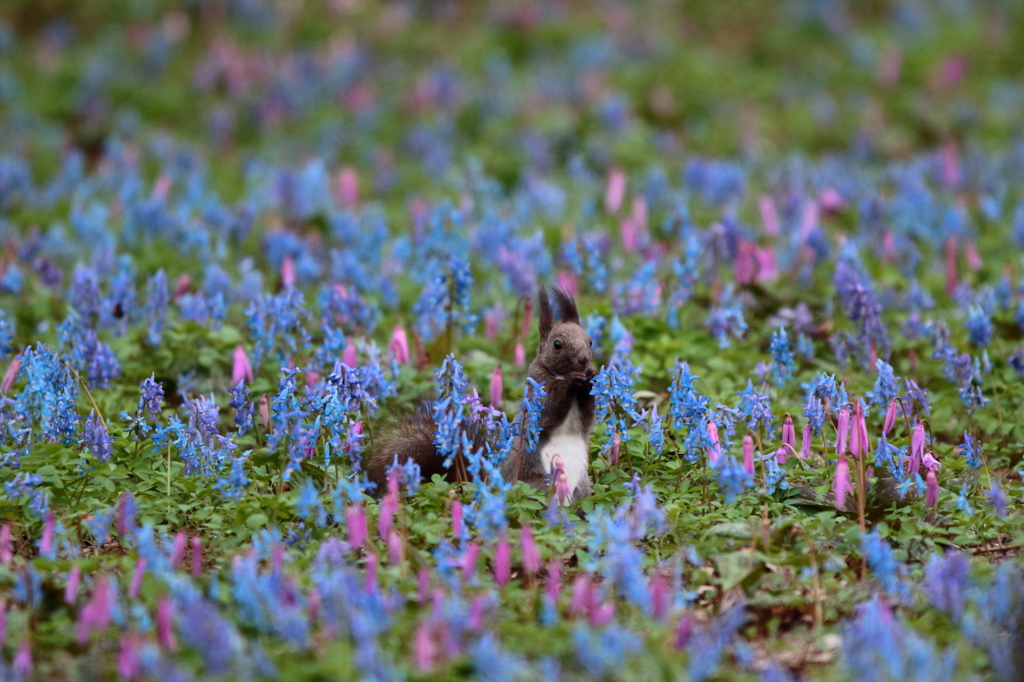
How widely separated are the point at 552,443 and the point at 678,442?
3.09 feet

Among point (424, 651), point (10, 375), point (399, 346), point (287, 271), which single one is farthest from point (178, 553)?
point (287, 271)

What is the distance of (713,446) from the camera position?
5086 millimetres

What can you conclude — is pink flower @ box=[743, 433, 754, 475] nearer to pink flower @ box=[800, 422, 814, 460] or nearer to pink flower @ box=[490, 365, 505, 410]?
pink flower @ box=[800, 422, 814, 460]

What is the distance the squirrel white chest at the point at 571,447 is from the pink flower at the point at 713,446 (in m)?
0.59

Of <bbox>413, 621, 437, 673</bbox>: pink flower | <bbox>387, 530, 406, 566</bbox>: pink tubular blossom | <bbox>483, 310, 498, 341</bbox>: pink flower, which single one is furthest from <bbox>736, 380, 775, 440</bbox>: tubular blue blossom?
<bbox>483, 310, 498, 341</bbox>: pink flower

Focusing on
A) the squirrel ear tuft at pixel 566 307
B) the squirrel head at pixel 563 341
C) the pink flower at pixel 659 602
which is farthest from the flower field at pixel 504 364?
the squirrel ear tuft at pixel 566 307

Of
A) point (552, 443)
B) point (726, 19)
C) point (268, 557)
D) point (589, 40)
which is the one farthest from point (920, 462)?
point (726, 19)

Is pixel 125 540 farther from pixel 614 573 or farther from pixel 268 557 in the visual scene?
pixel 614 573

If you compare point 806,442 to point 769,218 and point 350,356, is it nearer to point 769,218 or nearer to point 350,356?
point 350,356

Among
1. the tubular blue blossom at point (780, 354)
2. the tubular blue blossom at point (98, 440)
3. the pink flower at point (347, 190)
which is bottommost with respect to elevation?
the tubular blue blossom at point (98, 440)

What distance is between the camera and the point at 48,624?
4.27 m

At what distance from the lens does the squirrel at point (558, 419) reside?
5.40m

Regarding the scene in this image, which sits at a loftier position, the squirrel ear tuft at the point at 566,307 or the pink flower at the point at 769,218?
the pink flower at the point at 769,218

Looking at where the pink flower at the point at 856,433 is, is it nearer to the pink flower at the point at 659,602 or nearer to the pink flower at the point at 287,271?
the pink flower at the point at 659,602
